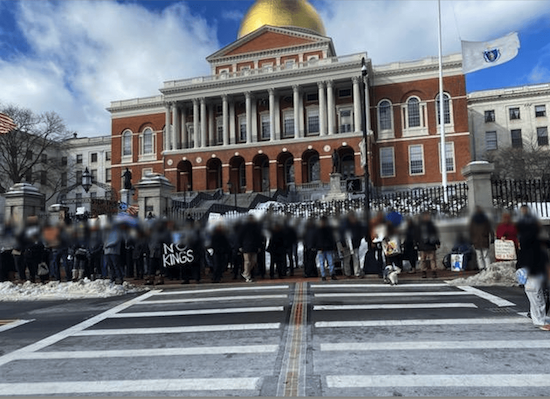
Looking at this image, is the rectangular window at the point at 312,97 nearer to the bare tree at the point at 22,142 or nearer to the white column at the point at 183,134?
the white column at the point at 183,134

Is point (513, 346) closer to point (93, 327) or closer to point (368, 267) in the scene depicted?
point (93, 327)

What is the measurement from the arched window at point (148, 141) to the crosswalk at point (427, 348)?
55205 mm

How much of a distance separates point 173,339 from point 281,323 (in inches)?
69.3

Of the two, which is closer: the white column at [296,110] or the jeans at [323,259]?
the jeans at [323,259]

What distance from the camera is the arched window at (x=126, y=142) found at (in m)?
62.5

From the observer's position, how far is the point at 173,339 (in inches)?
268

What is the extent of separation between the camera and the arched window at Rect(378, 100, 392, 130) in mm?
52562

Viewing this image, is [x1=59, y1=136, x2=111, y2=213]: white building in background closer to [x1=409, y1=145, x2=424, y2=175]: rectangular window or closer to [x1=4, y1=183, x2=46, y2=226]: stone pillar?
[x1=409, y1=145, x2=424, y2=175]: rectangular window

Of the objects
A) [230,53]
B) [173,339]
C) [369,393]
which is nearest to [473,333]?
[369,393]

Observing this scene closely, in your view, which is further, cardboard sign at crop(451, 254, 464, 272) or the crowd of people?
cardboard sign at crop(451, 254, 464, 272)

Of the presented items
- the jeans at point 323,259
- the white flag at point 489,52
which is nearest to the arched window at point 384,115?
the white flag at point 489,52

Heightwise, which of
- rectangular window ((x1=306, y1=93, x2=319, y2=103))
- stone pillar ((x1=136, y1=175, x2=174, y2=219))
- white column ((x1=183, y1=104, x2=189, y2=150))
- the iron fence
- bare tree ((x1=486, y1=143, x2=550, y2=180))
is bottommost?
the iron fence

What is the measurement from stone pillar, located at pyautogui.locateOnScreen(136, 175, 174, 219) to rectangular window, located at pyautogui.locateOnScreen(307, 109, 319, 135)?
35.1 metres

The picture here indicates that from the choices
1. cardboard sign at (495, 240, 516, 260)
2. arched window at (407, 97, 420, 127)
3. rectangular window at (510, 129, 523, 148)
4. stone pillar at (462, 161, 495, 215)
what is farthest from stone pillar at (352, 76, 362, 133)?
cardboard sign at (495, 240, 516, 260)
